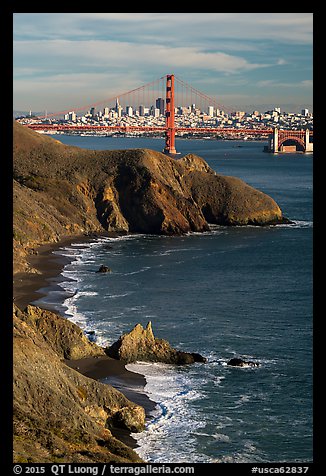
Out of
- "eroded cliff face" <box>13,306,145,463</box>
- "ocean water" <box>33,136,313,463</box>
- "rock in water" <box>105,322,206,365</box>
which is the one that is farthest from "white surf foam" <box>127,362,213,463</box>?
"eroded cliff face" <box>13,306,145,463</box>

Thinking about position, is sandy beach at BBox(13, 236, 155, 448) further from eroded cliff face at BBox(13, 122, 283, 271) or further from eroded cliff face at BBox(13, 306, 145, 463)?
eroded cliff face at BBox(13, 122, 283, 271)

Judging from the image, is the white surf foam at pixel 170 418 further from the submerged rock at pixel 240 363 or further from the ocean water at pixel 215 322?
the submerged rock at pixel 240 363

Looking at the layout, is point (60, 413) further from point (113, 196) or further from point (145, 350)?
point (113, 196)

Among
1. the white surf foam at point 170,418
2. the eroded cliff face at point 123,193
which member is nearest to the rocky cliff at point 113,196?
→ the eroded cliff face at point 123,193

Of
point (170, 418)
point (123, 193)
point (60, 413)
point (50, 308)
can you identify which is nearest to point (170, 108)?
point (123, 193)

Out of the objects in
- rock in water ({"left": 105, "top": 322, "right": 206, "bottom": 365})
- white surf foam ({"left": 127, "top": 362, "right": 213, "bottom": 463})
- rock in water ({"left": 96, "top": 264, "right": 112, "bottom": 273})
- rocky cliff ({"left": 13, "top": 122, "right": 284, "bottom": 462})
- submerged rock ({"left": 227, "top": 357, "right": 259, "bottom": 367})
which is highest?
rocky cliff ({"left": 13, "top": 122, "right": 284, "bottom": 462})

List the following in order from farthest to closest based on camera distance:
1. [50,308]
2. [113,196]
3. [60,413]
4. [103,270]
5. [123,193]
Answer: [123,193] → [113,196] → [103,270] → [50,308] → [60,413]
